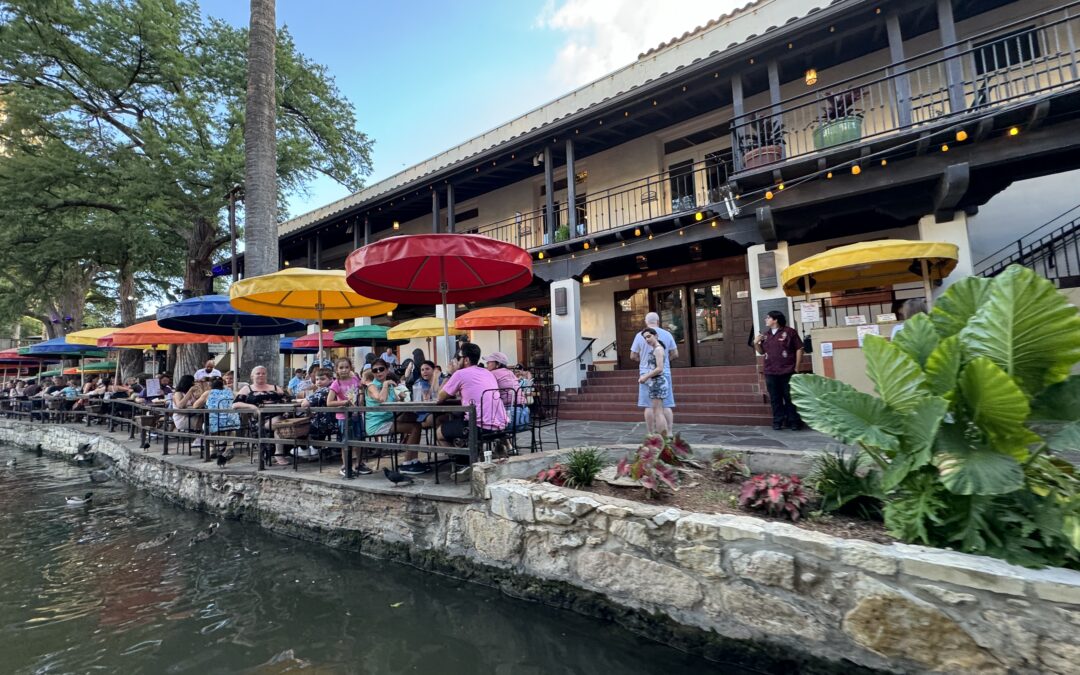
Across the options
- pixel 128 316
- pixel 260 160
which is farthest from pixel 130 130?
pixel 260 160

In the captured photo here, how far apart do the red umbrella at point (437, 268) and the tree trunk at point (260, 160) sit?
4122 millimetres

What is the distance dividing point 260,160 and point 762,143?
9.24 m

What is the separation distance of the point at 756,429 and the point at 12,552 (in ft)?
28.5

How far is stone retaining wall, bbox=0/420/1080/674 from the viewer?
→ 195cm

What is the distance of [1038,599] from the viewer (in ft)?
6.19

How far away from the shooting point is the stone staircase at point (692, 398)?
7566 millimetres

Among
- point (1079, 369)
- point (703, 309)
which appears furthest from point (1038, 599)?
point (703, 309)

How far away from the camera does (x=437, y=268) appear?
5.10 m

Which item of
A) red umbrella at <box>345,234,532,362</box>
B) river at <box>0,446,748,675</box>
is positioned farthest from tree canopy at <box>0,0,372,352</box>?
river at <box>0,446,748,675</box>

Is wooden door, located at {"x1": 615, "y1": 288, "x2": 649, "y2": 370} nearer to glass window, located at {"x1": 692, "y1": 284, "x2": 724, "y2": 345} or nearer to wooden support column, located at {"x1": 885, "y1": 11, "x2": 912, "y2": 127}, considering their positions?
glass window, located at {"x1": 692, "y1": 284, "x2": 724, "y2": 345}

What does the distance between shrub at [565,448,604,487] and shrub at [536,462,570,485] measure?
0.03 meters

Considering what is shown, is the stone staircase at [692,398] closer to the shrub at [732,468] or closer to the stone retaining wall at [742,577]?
the shrub at [732,468]

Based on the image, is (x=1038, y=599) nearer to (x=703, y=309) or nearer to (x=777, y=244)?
(x=777, y=244)

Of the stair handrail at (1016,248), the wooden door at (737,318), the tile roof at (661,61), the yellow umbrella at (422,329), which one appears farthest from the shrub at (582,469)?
the stair handrail at (1016,248)
